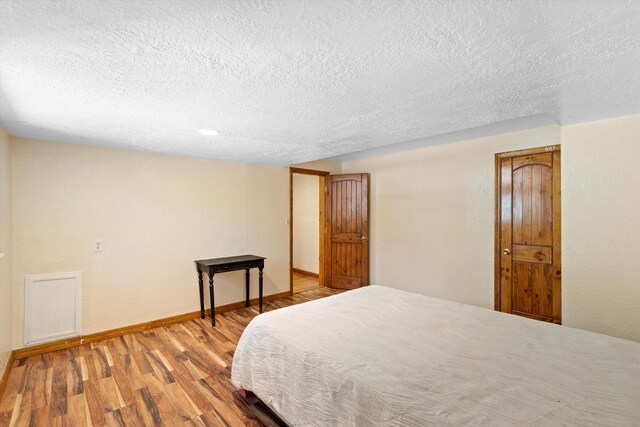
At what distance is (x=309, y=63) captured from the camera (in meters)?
1.40

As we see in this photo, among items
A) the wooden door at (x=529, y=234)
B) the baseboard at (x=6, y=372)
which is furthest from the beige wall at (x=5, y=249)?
the wooden door at (x=529, y=234)

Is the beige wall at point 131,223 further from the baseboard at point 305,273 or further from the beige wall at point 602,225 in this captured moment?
the beige wall at point 602,225

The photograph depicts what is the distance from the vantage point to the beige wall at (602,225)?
85.3 inches

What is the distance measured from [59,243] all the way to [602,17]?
13.8 ft

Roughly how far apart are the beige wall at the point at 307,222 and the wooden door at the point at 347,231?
91 centimetres

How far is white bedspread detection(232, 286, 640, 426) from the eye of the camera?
114 cm

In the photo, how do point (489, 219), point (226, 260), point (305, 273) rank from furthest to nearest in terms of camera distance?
1. point (305, 273)
2. point (226, 260)
3. point (489, 219)

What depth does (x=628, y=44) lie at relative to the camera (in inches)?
48.3

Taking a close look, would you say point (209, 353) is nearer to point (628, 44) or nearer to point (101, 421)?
point (101, 421)

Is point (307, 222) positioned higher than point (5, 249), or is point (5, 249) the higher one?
point (307, 222)

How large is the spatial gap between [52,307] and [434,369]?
3.50m

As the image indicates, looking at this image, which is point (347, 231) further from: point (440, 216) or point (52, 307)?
point (52, 307)

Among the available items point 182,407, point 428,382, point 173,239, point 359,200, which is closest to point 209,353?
point 182,407

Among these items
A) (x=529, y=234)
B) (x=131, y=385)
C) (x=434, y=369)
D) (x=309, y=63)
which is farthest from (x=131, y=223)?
(x=529, y=234)
